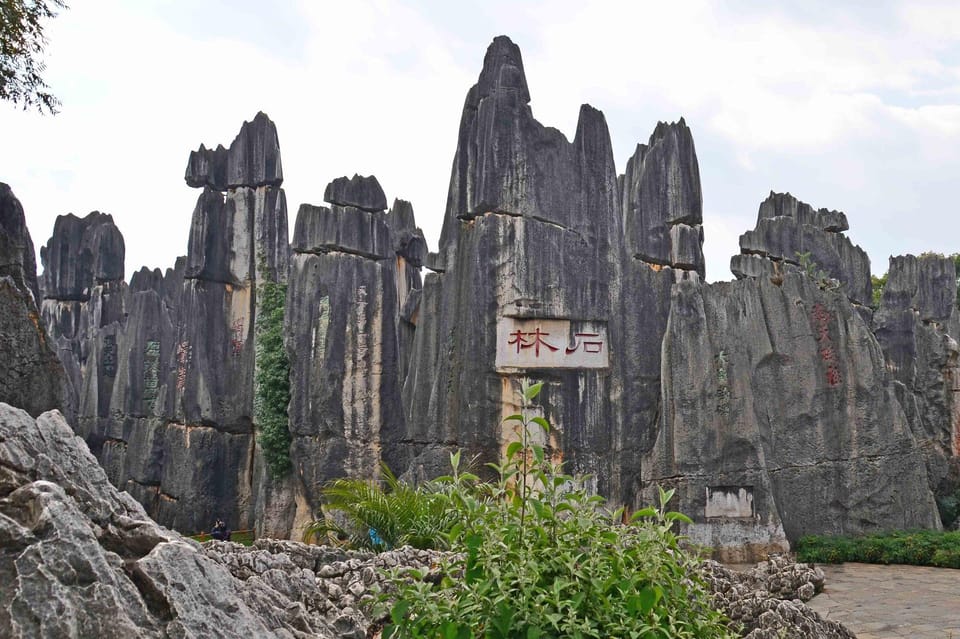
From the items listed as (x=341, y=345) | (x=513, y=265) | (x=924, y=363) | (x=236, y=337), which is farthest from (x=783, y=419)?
(x=236, y=337)

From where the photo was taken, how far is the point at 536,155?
11641 mm

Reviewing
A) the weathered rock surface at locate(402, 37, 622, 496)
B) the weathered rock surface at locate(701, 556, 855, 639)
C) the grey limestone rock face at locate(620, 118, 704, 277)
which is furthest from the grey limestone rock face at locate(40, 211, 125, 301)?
the weathered rock surface at locate(701, 556, 855, 639)

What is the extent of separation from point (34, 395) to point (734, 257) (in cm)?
1460

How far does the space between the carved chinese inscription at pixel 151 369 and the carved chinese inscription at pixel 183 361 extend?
2656 millimetres

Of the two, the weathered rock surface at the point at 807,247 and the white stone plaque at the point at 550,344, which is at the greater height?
the weathered rock surface at the point at 807,247

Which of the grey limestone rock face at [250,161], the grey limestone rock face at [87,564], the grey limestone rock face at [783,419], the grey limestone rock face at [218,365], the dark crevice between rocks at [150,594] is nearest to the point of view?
the grey limestone rock face at [87,564]

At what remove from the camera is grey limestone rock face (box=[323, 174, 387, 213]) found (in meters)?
15.5

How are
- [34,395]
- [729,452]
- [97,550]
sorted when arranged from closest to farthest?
Result: [97,550] → [34,395] → [729,452]

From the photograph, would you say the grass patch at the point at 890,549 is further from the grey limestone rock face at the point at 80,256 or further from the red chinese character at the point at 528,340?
the grey limestone rock face at the point at 80,256

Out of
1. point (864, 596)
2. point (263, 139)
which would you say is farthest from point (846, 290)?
point (263, 139)

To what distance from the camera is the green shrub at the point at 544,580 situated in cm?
278

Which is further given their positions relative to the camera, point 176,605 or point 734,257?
point 734,257

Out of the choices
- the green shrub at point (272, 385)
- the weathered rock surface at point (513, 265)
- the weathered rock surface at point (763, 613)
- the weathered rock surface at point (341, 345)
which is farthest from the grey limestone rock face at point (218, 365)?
the weathered rock surface at point (763, 613)

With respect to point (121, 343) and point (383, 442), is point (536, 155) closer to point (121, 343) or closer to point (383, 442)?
point (383, 442)
